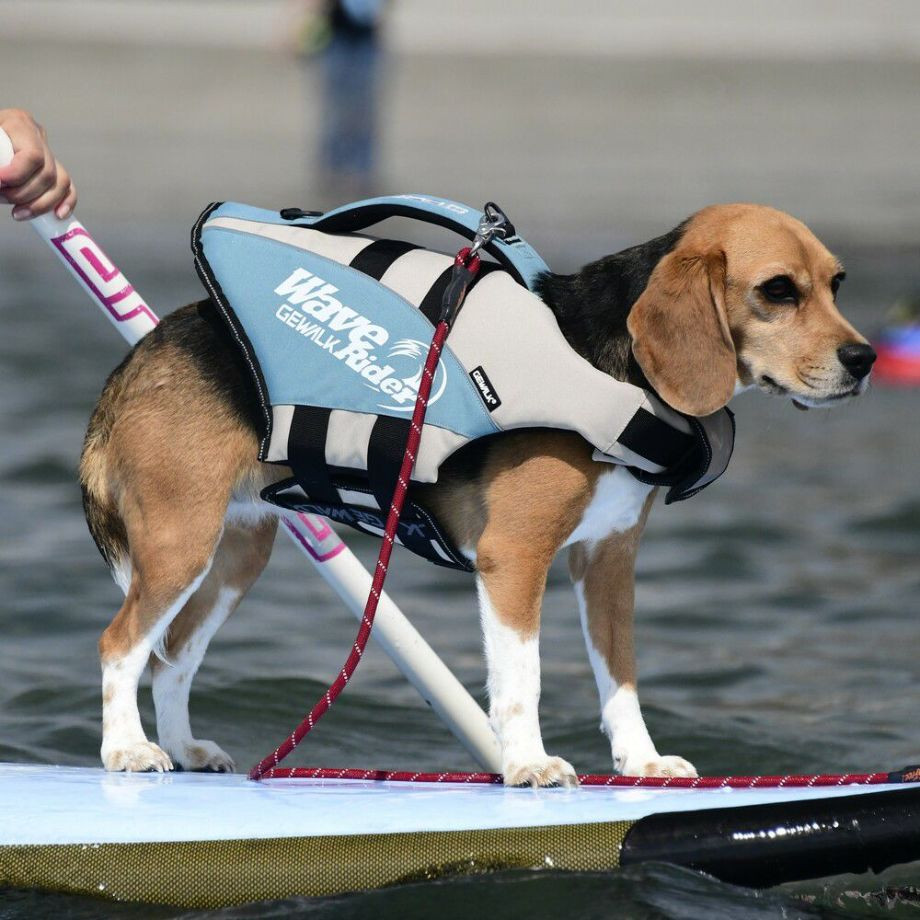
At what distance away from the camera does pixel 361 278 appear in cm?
520

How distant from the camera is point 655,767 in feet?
17.7

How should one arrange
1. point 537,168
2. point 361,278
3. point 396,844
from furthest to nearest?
1. point 537,168
2. point 361,278
3. point 396,844

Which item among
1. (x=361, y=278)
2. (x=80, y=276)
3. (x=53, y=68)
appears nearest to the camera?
(x=361, y=278)

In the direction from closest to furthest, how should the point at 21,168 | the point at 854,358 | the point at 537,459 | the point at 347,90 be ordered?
the point at 854,358, the point at 537,459, the point at 21,168, the point at 347,90

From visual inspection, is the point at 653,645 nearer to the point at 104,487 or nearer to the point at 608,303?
the point at 104,487

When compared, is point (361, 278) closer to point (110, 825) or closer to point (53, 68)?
point (110, 825)

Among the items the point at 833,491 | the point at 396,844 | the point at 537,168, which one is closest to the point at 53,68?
the point at 537,168

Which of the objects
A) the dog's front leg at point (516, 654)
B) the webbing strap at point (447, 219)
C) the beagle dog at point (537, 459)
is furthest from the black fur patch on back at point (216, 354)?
the dog's front leg at point (516, 654)

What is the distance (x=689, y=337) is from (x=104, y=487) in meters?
1.89

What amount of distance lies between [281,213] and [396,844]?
1928 millimetres

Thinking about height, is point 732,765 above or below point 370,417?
below

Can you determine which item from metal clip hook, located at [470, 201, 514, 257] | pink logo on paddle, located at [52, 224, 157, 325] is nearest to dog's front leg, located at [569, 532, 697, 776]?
metal clip hook, located at [470, 201, 514, 257]

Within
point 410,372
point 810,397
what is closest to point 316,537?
point 410,372

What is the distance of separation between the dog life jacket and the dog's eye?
386 millimetres
